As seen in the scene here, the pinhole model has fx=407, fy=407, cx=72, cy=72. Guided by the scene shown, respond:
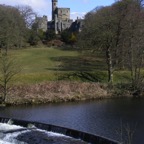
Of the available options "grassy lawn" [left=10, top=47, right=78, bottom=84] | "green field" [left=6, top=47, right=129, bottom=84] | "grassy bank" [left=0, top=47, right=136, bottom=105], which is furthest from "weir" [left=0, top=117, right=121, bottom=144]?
"grassy lawn" [left=10, top=47, right=78, bottom=84]

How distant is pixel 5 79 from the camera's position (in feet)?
164

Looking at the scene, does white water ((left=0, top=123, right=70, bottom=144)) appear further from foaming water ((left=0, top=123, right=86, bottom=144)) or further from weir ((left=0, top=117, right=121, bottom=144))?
weir ((left=0, top=117, right=121, bottom=144))

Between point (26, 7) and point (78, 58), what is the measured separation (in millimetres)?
38802

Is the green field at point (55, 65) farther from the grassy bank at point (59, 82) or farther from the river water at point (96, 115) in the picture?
the river water at point (96, 115)

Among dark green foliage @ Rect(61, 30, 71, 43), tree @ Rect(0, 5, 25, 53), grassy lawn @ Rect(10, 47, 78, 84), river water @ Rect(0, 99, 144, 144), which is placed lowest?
river water @ Rect(0, 99, 144, 144)

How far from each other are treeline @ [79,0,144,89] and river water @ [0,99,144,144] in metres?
9.96

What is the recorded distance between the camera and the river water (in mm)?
33969


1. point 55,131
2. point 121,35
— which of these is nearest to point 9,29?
point 121,35

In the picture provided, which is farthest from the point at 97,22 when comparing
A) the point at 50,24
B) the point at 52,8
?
the point at 52,8

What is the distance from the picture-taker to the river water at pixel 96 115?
33969 mm

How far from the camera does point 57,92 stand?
52688 millimetres

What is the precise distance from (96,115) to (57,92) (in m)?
12.1

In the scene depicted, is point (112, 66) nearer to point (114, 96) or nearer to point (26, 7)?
point (114, 96)

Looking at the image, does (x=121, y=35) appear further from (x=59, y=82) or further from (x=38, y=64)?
(x=38, y=64)
